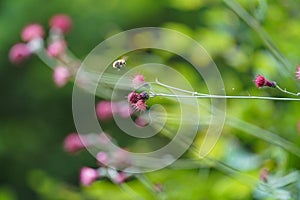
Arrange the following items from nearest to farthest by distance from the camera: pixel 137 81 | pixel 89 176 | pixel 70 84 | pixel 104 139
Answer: pixel 137 81, pixel 89 176, pixel 104 139, pixel 70 84

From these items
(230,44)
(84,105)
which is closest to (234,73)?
(230,44)

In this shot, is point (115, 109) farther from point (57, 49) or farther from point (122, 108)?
point (57, 49)

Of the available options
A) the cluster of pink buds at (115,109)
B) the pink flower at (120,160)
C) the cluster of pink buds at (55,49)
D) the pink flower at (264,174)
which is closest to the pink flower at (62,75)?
the cluster of pink buds at (55,49)

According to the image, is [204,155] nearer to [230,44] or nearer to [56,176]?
[230,44]

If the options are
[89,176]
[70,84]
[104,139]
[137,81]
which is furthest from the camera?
[70,84]

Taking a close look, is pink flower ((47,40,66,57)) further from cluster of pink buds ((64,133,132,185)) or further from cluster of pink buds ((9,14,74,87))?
cluster of pink buds ((64,133,132,185))

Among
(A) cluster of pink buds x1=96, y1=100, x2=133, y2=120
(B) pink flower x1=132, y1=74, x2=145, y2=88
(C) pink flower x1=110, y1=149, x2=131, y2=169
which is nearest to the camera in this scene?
(B) pink flower x1=132, y1=74, x2=145, y2=88

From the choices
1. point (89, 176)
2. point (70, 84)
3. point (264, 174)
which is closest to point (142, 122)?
point (89, 176)

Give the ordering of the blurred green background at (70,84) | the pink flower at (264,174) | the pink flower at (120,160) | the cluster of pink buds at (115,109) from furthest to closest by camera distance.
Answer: the blurred green background at (70,84) < the pink flower at (120,160) < the cluster of pink buds at (115,109) < the pink flower at (264,174)

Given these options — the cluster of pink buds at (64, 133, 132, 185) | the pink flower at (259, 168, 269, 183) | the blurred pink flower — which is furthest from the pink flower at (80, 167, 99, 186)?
the pink flower at (259, 168, 269, 183)

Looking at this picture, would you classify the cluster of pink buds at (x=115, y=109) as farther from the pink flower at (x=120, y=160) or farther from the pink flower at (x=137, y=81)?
the pink flower at (x=137, y=81)

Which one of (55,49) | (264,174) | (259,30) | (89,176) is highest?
(259,30)
